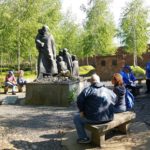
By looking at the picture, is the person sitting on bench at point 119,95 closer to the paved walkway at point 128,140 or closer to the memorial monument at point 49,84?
the paved walkway at point 128,140

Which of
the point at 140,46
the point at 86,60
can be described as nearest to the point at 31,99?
the point at 140,46

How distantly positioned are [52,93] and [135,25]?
33.8 meters

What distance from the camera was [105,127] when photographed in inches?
268

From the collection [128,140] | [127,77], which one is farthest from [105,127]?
[127,77]

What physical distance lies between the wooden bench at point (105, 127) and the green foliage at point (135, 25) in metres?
37.9

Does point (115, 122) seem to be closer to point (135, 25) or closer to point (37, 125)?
point (37, 125)

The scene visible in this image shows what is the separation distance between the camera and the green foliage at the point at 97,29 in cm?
4772

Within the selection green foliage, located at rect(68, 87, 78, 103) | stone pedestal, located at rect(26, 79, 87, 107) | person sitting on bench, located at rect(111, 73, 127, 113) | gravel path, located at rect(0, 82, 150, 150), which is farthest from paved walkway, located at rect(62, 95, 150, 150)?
stone pedestal, located at rect(26, 79, 87, 107)

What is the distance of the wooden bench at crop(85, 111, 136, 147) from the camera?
22.3ft

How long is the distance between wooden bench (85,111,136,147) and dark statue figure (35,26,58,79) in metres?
7.69

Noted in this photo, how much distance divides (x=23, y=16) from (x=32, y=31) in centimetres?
197

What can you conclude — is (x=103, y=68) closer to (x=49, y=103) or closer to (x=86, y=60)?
(x=49, y=103)

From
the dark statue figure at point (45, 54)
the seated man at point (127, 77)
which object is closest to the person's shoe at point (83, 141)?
the seated man at point (127, 77)

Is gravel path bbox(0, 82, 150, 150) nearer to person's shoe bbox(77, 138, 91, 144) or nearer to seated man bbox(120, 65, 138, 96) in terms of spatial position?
person's shoe bbox(77, 138, 91, 144)
